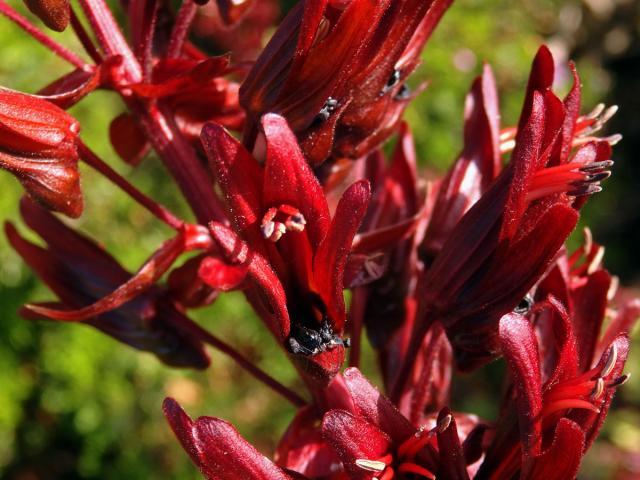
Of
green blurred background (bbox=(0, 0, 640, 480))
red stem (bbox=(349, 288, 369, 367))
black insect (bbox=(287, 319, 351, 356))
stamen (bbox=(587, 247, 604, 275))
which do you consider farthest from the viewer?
green blurred background (bbox=(0, 0, 640, 480))

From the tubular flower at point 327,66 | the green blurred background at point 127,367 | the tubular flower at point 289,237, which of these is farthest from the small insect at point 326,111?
the green blurred background at point 127,367

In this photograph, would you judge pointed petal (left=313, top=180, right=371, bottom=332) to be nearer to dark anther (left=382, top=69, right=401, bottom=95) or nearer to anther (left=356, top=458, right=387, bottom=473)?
anther (left=356, top=458, right=387, bottom=473)

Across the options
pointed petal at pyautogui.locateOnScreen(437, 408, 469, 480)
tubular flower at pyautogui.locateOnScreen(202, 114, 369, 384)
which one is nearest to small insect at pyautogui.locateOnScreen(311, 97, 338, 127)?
tubular flower at pyautogui.locateOnScreen(202, 114, 369, 384)

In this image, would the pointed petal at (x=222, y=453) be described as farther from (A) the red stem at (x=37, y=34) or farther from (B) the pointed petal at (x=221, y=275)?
(A) the red stem at (x=37, y=34)

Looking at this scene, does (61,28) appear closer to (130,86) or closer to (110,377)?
(130,86)

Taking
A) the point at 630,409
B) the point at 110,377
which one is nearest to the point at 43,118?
the point at 110,377

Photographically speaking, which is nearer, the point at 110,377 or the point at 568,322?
the point at 568,322
